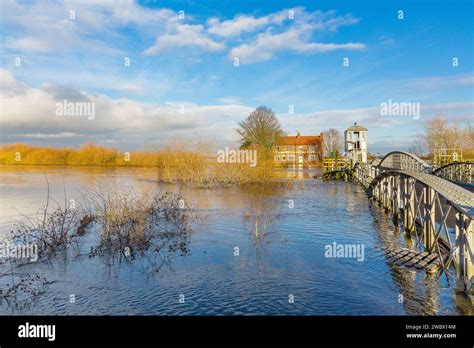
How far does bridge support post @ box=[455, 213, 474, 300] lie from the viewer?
7.32 m

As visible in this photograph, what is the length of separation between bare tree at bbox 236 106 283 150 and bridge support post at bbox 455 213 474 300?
150ft

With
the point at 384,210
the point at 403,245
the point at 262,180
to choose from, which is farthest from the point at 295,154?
the point at 403,245

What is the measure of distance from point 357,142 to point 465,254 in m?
41.8

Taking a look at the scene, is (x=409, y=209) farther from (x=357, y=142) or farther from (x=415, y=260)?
(x=357, y=142)

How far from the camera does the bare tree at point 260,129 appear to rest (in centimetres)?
5412

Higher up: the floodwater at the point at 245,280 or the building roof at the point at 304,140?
the building roof at the point at 304,140

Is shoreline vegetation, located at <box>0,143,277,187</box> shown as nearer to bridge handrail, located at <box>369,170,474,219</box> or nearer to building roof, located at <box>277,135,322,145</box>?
bridge handrail, located at <box>369,170,474,219</box>

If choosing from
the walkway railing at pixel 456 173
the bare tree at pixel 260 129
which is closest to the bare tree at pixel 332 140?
the bare tree at pixel 260 129

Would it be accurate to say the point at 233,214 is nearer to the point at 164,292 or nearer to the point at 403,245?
the point at 403,245

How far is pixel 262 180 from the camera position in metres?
40.6

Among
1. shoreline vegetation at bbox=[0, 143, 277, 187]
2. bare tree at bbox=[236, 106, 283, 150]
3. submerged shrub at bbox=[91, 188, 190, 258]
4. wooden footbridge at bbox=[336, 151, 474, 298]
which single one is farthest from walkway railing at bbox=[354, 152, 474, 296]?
bare tree at bbox=[236, 106, 283, 150]

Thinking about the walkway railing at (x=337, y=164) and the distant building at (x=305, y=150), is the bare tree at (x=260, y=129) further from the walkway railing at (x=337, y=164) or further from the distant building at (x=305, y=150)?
the distant building at (x=305, y=150)

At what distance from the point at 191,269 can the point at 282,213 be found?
33.8 ft

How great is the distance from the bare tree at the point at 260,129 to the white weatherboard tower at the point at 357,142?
11.4m
